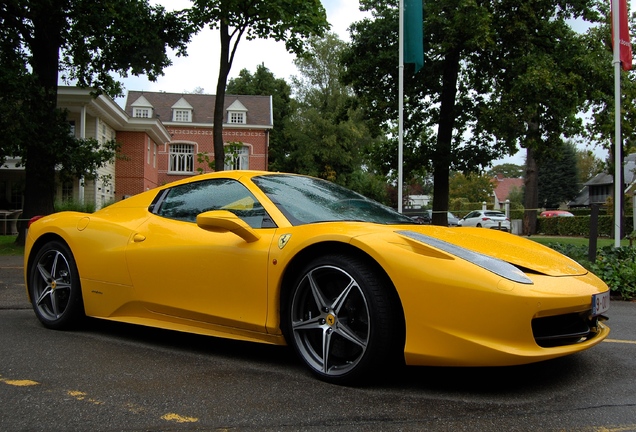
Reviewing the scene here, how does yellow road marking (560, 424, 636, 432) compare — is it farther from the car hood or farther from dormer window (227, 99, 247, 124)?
dormer window (227, 99, 247, 124)

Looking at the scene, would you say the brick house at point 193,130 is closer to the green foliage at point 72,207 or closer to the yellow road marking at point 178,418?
the green foliage at point 72,207

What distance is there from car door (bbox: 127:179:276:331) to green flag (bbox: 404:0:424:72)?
11.2 metres

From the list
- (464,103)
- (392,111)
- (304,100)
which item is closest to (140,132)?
(392,111)

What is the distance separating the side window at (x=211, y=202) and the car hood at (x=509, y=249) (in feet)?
3.18

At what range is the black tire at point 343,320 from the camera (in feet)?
9.47

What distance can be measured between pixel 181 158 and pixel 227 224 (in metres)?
44.6

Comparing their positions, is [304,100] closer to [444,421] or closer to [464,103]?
[464,103]

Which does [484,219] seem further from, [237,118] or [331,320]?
[331,320]

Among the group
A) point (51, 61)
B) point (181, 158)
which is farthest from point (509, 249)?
point (181, 158)

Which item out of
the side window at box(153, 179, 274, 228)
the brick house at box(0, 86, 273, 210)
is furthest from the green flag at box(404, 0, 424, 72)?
the brick house at box(0, 86, 273, 210)

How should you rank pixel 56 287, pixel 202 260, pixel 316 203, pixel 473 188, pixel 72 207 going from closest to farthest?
1. pixel 202 260
2. pixel 316 203
3. pixel 56 287
4. pixel 72 207
5. pixel 473 188

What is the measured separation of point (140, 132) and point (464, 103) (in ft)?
63.9

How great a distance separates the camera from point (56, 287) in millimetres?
4578

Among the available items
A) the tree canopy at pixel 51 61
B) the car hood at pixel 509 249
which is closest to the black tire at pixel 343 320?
the car hood at pixel 509 249
